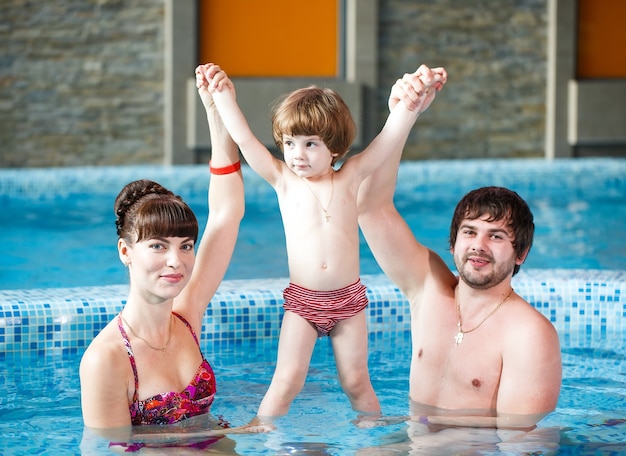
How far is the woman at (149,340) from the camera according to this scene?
281 cm

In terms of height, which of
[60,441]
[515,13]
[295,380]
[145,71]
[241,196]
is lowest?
[60,441]

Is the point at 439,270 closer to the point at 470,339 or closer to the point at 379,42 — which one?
the point at 470,339

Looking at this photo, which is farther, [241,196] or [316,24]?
[316,24]

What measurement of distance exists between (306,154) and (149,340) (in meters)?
0.76

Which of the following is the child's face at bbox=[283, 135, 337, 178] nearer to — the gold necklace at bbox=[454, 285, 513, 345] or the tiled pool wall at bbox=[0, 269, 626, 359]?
the gold necklace at bbox=[454, 285, 513, 345]

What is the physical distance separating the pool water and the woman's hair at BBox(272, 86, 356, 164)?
0.93 m

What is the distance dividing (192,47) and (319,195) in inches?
323

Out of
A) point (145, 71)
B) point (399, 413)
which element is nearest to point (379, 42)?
point (145, 71)

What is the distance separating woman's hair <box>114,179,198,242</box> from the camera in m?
2.82

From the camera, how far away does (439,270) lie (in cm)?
361

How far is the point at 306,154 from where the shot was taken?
328 centimetres

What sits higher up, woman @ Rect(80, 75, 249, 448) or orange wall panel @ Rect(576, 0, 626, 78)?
orange wall panel @ Rect(576, 0, 626, 78)

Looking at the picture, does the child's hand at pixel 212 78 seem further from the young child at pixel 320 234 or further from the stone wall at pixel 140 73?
the stone wall at pixel 140 73

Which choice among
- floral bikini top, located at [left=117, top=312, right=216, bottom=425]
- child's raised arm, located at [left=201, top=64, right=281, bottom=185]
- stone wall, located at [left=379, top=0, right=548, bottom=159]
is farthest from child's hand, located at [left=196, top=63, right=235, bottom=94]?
stone wall, located at [left=379, top=0, right=548, bottom=159]
